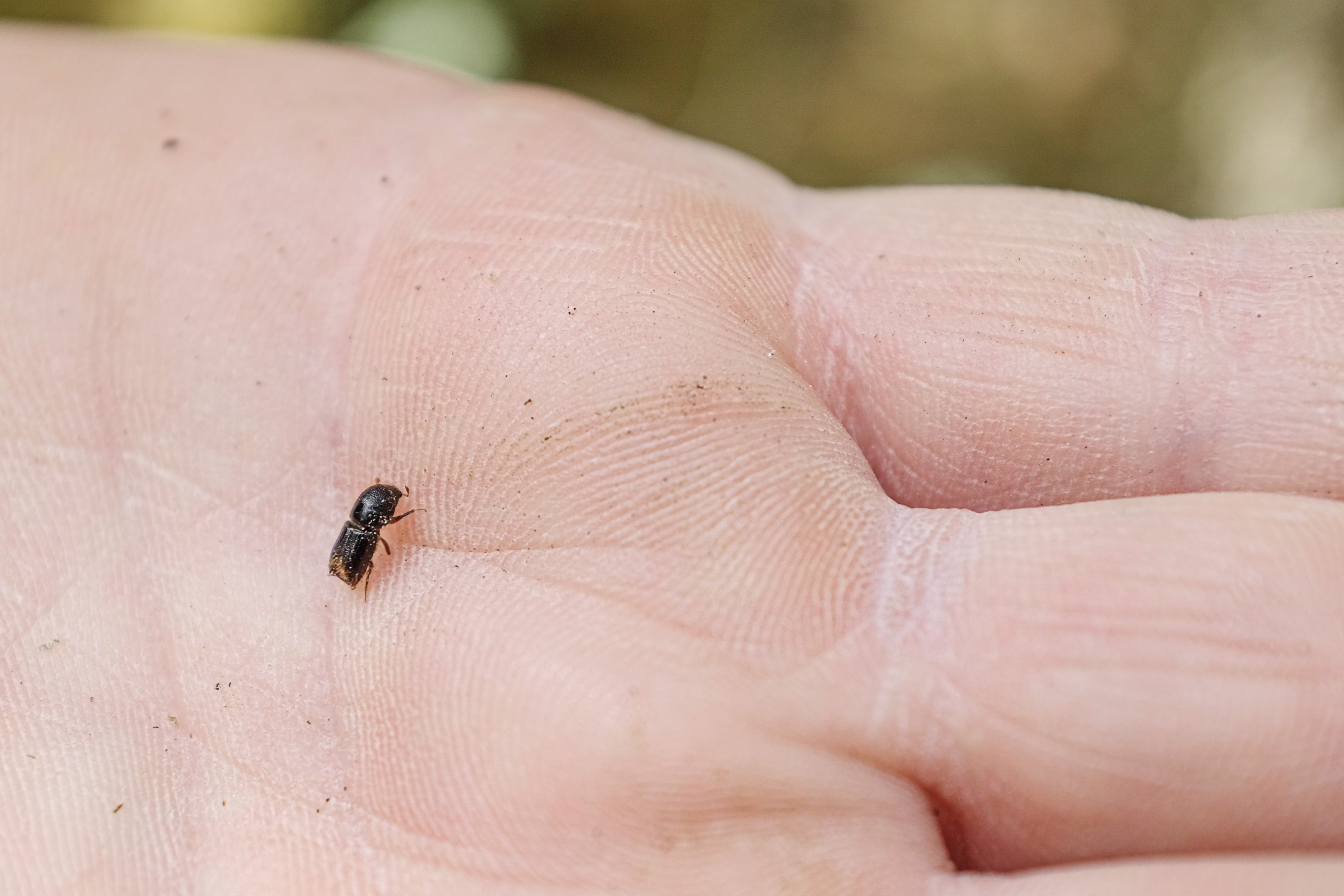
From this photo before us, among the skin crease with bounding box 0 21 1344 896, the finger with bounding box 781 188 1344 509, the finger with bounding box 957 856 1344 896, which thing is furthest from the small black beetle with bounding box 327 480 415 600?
the finger with bounding box 957 856 1344 896

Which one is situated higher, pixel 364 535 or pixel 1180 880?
pixel 1180 880

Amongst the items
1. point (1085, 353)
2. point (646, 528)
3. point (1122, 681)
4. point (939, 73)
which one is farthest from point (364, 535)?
point (939, 73)

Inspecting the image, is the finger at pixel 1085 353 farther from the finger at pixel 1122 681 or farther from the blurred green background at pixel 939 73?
the blurred green background at pixel 939 73

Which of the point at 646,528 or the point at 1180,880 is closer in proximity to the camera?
the point at 1180,880

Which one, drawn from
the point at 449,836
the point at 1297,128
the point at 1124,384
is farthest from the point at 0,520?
the point at 1297,128

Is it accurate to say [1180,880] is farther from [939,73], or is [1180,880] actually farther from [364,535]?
[939,73]

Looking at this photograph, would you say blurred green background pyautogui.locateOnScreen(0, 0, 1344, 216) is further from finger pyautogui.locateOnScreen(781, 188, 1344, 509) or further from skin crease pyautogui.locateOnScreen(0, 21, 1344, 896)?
finger pyautogui.locateOnScreen(781, 188, 1344, 509)
